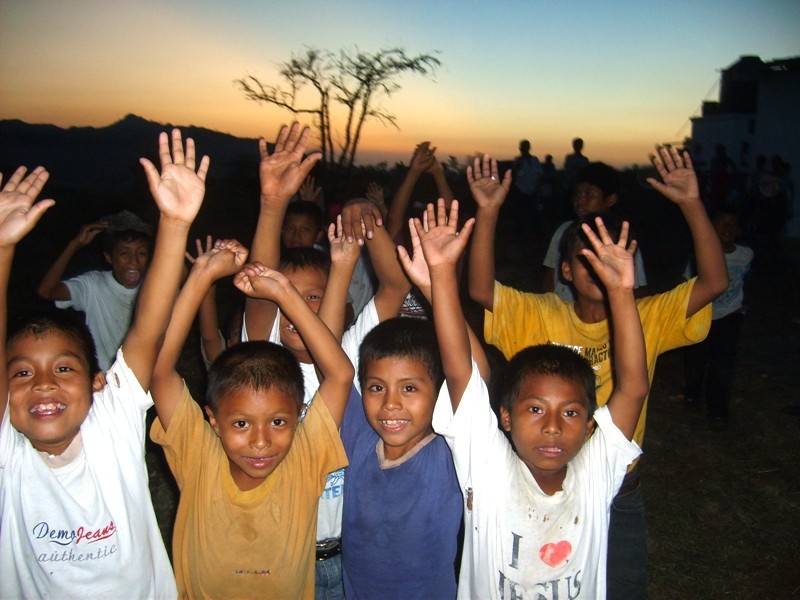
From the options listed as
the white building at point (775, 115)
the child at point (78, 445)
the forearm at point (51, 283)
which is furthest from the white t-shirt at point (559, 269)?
the white building at point (775, 115)

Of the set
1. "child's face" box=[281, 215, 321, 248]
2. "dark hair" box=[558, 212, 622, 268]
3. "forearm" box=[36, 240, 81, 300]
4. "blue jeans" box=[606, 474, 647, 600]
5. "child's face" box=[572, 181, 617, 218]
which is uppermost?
"child's face" box=[572, 181, 617, 218]

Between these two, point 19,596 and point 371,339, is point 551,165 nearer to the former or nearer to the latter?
point 371,339

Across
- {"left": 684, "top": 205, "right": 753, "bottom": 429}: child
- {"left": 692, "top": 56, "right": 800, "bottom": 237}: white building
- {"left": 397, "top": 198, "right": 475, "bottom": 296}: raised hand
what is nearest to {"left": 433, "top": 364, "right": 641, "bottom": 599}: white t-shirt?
{"left": 397, "top": 198, "right": 475, "bottom": 296}: raised hand

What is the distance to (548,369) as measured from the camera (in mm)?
1912

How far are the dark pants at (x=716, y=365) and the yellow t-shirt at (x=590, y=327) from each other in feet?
9.02

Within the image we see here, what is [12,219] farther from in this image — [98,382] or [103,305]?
[103,305]

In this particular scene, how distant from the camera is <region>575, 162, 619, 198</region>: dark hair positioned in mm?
3783

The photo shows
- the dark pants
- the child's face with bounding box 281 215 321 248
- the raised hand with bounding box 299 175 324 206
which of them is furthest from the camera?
the dark pants

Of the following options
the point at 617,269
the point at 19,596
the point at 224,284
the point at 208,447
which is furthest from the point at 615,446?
the point at 224,284

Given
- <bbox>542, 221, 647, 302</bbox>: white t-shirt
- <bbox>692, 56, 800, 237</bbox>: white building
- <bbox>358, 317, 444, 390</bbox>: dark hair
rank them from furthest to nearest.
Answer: <bbox>692, 56, 800, 237</bbox>: white building → <bbox>542, 221, 647, 302</bbox>: white t-shirt → <bbox>358, 317, 444, 390</bbox>: dark hair

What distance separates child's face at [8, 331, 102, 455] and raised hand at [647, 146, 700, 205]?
6.63ft

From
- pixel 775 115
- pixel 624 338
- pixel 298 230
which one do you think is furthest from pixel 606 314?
pixel 775 115

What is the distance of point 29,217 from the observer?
1.63 metres

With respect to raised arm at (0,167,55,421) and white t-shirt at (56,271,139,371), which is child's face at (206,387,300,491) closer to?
raised arm at (0,167,55,421)
